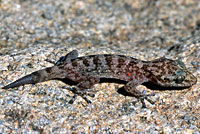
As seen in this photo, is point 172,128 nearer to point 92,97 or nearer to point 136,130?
point 136,130

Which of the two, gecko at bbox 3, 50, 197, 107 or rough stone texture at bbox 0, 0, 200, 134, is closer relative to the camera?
rough stone texture at bbox 0, 0, 200, 134

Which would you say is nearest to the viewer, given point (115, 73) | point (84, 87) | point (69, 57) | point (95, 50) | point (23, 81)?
point (23, 81)

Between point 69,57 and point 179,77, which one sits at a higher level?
point 69,57

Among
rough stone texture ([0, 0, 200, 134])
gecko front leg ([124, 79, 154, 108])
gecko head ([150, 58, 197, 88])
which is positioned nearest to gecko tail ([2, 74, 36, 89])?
rough stone texture ([0, 0, 200, 134])

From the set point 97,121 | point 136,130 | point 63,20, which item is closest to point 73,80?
point 97,121

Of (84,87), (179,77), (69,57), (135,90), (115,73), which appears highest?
(69,57)

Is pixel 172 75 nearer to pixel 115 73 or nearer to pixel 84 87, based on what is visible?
A: pixel 115 73

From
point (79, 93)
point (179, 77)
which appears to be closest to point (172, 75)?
point (179, 77)

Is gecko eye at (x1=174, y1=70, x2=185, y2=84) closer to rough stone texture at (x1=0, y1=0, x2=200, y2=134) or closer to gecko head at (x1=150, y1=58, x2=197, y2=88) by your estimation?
gecko head at (x1=150, y1=58, x2=197, y2=88)
